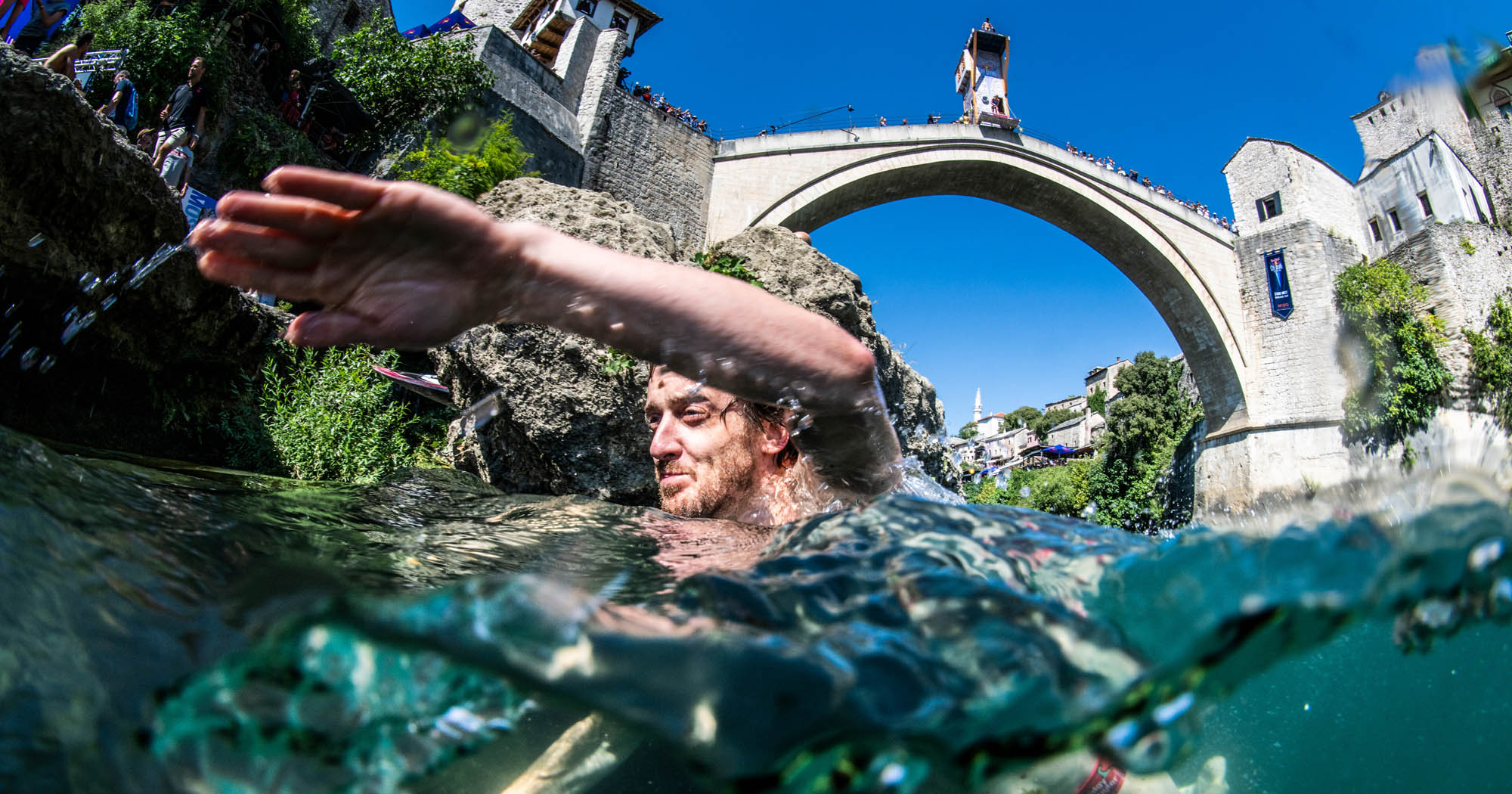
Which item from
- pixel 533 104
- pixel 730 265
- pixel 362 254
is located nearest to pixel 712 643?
pixel 362 254

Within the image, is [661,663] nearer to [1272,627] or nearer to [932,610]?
[932,610]

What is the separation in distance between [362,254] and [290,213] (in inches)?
4.4

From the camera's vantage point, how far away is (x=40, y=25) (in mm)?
6449

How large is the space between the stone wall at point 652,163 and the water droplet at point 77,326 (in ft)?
27.3

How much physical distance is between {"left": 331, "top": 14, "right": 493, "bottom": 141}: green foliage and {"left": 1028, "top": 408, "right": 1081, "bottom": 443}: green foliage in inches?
2075

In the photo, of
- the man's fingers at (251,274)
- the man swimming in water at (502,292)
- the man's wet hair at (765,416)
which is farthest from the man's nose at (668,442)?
the man's fingers at (251,274)

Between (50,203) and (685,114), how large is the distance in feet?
39.4

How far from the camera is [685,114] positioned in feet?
47.4

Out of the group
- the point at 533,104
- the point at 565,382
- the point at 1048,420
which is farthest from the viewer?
the point at 1048,420

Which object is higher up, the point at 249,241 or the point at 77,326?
the point at 77,326

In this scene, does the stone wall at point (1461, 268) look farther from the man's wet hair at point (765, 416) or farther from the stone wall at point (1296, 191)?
the man's wet hair at point (765, 416)

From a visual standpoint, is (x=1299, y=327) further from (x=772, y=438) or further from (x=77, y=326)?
(x=77, y=326)

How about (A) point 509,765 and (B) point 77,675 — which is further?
(A) point 509,765

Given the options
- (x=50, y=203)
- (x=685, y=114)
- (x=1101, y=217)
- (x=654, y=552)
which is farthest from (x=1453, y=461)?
(x=1101, y=217)
